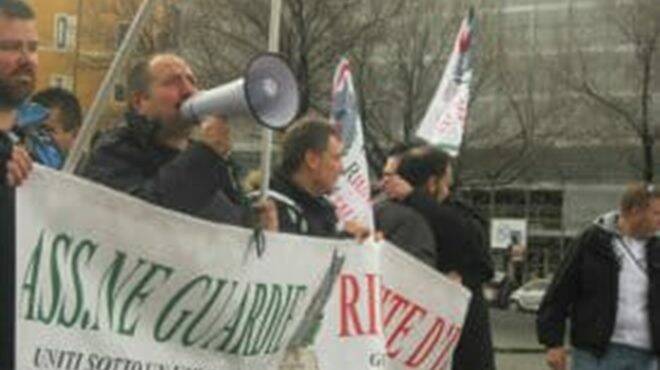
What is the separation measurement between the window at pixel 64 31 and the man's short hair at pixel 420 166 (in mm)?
39311

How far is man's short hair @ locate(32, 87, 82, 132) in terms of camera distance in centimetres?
628

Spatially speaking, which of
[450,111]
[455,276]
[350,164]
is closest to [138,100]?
[350,164]

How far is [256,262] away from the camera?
4.46 metres

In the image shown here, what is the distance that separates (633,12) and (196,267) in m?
29.8

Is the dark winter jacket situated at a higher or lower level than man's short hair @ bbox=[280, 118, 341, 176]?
lower

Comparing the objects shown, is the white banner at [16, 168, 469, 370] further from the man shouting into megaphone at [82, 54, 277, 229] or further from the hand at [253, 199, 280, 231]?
the man shouting into megaphone at [82, 54, 277, 229]

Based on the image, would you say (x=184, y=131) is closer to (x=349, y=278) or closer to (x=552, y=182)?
(x=349, y=278)

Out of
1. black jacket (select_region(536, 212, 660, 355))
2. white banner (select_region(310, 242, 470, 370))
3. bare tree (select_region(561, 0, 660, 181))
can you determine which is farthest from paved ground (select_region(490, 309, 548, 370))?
white banner (select_region(310, 242, 470, 370))

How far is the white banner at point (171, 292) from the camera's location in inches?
148

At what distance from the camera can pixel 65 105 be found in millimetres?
6379

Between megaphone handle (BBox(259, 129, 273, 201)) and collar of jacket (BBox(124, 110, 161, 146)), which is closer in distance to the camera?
collar of jacket (BBox(124, 110, 161, 146))

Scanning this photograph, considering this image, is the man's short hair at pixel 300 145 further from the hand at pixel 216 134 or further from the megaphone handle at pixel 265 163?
the hand at pixel 216 134

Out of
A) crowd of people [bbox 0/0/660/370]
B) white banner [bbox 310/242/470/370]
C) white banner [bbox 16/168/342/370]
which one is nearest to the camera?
white banner [bbox 16/168/342/370]

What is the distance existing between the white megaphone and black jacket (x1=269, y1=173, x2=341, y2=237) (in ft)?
2.60
